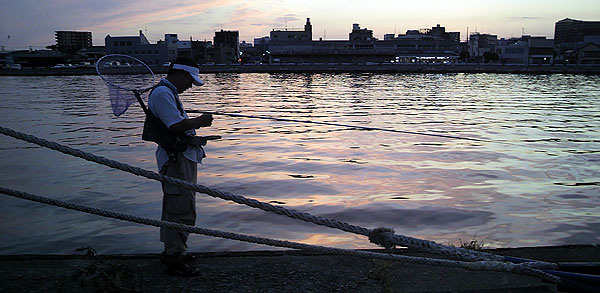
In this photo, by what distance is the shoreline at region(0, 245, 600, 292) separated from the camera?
13.4 ft

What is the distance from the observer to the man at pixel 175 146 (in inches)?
169

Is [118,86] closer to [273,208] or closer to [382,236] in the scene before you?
[273,208]

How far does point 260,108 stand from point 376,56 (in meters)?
115

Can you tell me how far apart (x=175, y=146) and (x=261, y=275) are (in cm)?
137

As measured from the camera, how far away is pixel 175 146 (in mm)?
4398

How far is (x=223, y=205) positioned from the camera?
8.90 metres

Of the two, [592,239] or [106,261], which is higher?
[106,261]

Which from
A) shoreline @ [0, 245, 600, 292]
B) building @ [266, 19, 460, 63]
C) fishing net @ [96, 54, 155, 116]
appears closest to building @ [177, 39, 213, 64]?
building @ [266, 19, 460, 63]

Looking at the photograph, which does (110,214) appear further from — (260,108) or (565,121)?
(260,108)

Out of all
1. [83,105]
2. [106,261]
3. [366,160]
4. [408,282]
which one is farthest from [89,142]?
[83,105]

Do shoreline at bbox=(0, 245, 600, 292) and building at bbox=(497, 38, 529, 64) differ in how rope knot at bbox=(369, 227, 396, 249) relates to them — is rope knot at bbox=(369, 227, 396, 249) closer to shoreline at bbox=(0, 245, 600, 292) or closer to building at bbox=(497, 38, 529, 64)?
shoreline at bbox=(0, 245, 600, 292)

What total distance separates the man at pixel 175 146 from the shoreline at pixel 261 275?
10.4 inches

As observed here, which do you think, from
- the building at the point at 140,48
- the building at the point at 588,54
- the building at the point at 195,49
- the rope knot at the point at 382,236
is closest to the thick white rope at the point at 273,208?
the rope knot at the point at 382,236

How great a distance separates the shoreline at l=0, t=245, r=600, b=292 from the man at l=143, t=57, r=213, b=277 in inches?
10.4
